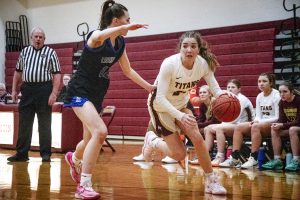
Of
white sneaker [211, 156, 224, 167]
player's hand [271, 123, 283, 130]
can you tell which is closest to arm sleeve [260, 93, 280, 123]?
player's hand [271, 123, 283, 130]

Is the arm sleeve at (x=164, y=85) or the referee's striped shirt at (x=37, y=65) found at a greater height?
the referee's striped shirt at (x=37, y=65)

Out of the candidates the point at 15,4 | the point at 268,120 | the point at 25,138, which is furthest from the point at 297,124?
the point at 15,4

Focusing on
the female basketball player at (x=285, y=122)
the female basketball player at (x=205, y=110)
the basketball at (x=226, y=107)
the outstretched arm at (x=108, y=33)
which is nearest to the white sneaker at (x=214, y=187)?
the basketball at (x=226, y=107)

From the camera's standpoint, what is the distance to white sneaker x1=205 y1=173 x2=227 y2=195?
3486 mm

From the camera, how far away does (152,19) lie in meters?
11.0

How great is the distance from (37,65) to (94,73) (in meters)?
2.67

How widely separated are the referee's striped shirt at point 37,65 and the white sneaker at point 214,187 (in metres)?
3.26

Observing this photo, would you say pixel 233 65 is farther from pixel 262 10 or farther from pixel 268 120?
pixel 268 120

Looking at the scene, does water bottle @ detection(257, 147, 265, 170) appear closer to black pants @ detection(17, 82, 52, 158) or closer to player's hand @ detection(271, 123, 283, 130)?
player's hand @ detection(271, 123, 283, 130)

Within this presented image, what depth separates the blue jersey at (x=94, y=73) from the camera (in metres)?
3.47

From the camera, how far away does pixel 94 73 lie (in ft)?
11.5

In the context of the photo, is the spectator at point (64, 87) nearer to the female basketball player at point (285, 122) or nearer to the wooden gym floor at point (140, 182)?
the wooden gym floor at point (140, 182)

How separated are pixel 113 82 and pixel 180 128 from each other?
7567 millimetres

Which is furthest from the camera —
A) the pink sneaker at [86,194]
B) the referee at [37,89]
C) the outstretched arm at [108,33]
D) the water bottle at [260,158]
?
the referee at [37,89]
